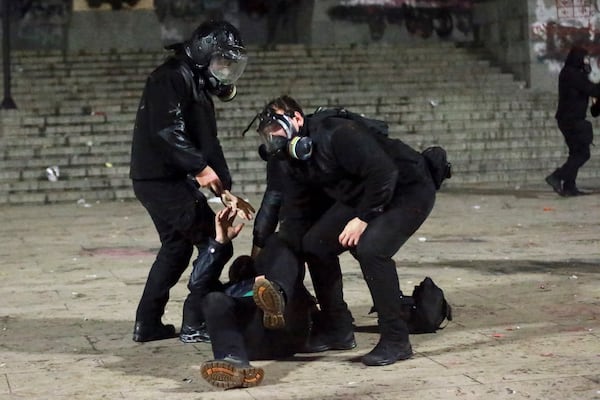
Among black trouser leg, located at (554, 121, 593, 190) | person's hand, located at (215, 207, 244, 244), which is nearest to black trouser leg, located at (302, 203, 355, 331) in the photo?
person's hand, located at (215, 207, 244, 244)

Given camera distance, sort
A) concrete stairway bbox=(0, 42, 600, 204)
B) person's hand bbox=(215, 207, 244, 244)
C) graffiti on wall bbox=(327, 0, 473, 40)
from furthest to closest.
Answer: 1. graffiti on wall bbox=(327, 0, 473, 40)
2. concrete stairway bbox=(0, 42, 600, 204)
3. person's hand bbox=(215, 207, 244, 244)

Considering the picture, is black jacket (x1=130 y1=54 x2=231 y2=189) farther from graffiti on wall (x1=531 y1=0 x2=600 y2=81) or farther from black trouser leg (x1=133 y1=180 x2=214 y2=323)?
graffiti on wall (x1=531 y1=0 x2=600 y2=81)

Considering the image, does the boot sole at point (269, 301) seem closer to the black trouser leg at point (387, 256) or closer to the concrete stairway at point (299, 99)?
the black trouser leg at point (387, 256)

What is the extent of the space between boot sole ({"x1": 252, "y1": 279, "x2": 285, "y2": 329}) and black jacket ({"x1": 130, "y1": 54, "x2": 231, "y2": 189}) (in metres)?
1.00

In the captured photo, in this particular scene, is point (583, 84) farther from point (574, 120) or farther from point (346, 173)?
point (346, 173)

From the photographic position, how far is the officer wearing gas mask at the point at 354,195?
6.27 m

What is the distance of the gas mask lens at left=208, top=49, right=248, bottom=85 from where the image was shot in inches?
274

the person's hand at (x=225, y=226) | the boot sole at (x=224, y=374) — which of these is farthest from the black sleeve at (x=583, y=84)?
the boot sole at (x=224, y=374)

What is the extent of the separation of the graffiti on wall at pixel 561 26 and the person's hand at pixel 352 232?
53.9ft

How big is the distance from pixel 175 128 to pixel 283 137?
812 millimetres

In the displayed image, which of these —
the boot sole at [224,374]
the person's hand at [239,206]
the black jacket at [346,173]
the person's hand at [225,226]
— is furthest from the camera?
the person's hand at [225,226]

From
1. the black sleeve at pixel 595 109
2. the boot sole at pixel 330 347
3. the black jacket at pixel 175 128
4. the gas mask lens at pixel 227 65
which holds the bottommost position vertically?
the boot sole at pixel 330 347

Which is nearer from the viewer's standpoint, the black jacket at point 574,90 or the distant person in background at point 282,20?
the black jacket at point 574,90

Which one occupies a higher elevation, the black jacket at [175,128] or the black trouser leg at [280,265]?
the black jacket at [175,128]
